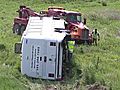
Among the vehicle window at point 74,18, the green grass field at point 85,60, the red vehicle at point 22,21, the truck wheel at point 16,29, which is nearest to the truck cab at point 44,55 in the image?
the green grass field at point 85,60

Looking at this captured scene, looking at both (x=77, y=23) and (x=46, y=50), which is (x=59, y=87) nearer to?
(x=46, y=50)

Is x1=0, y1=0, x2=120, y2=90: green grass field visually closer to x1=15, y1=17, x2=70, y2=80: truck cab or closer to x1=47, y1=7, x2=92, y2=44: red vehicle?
x1=15, y1=17, x2=70, y2=80: truck cab

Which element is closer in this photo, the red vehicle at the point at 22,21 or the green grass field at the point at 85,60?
the green grass field at the point at 85,60

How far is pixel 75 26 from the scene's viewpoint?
24.8 meters

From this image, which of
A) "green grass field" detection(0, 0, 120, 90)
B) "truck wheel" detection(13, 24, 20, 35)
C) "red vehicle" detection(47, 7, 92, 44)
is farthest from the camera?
"truck wheel" detection(13, 24, 20, 35)

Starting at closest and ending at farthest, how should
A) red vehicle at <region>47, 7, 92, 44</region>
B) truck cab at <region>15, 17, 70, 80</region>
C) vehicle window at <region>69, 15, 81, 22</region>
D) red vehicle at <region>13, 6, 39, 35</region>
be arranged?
truck cab at <region>15, 17, 70, 80</region>
red vehicle at <region>47, 7, 92, 44</region>
vehicle window at <region>69, 15, 81, 22</region>
red vehicle at <region>13, 6, 39, 35</region>

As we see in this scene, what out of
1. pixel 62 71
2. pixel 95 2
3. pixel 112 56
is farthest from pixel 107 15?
pixel 62 71

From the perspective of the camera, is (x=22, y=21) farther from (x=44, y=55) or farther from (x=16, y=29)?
(x=44, y=55)

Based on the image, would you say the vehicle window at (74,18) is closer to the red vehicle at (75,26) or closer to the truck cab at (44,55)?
the red vehicle at (75,26)

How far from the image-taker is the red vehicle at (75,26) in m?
24.1

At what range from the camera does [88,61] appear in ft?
65.7

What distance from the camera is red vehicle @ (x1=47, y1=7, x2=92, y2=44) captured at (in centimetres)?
2411

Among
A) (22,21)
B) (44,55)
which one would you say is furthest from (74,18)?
(44,55)

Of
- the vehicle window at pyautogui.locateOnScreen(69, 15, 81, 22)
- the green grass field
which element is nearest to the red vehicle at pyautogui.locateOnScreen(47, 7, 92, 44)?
the vehicle window at pyautogui.locateOnScreen(69, 15, 81, 22)
